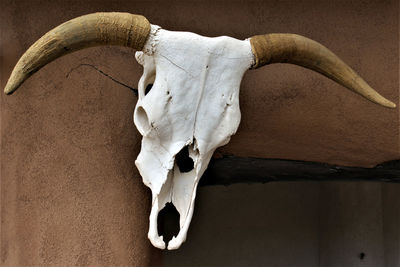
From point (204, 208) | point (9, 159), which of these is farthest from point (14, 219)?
point (204, 208)

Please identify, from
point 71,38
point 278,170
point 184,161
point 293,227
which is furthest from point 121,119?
point 293,227

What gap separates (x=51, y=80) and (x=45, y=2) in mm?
281

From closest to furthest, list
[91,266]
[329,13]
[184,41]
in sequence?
[184,41]
[91,266]
[329,13]

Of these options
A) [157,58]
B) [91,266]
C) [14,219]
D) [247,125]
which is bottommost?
[91,266]

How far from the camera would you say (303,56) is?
5.20 feet

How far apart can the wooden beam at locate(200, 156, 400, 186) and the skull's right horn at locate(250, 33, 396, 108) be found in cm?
44

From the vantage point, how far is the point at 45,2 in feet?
6.19

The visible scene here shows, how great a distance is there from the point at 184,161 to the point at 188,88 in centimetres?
26

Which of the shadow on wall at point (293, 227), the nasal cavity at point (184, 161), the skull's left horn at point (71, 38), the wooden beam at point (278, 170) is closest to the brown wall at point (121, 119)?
the wooden beam at point (278, 170)

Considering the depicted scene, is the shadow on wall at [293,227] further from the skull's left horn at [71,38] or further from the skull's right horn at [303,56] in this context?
the skull's left horn at [71,38]

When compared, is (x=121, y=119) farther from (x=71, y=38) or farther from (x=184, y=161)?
(x=71, y=38)

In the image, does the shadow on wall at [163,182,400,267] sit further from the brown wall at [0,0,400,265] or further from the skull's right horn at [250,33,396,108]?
the skull's right horn at [250,33,396,108]

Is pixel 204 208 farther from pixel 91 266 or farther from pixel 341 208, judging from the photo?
pixel 91 266

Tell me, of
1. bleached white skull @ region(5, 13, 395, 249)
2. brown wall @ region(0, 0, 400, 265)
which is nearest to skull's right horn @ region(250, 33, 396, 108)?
bleached white skull @ region(5, 13, 395, 249)
